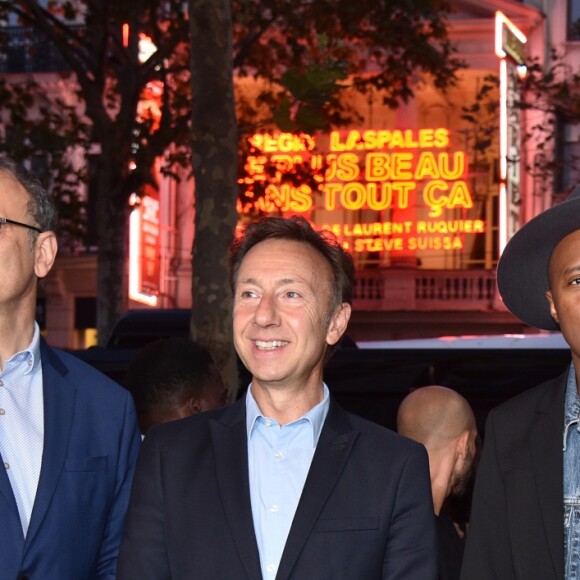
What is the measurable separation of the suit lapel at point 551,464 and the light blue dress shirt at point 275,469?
63 centimetres

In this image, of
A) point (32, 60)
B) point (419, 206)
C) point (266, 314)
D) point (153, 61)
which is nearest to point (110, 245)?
point (153, 61)

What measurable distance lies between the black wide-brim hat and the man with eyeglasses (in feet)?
4.17

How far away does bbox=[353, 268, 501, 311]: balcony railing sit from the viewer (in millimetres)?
32750

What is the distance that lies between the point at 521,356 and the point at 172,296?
79.6ft

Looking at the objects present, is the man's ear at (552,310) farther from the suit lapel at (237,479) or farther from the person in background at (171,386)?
the person in background at (171,386)

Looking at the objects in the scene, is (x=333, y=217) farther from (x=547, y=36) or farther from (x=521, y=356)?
(x=521, y=356)

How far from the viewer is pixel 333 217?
34594 millimetres

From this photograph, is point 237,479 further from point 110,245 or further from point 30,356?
point 110,245

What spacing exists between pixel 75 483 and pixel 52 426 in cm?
19

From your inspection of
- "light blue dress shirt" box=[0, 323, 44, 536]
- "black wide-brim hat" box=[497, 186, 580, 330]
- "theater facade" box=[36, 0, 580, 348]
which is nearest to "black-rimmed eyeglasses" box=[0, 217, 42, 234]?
"light blue dress shirt" box=[0, 323, 44, 536]

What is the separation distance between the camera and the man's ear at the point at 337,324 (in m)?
4.01

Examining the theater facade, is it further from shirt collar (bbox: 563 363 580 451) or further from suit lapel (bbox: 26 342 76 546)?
shirt collar (bbox: 563 363 580 451)

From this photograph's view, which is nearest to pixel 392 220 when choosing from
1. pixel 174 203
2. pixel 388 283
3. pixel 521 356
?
pixel 388 283

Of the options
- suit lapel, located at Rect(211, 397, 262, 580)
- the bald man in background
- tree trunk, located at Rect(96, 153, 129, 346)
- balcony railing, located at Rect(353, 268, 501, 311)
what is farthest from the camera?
balcony railing, located at Rect(353, 268, 501, 311)
